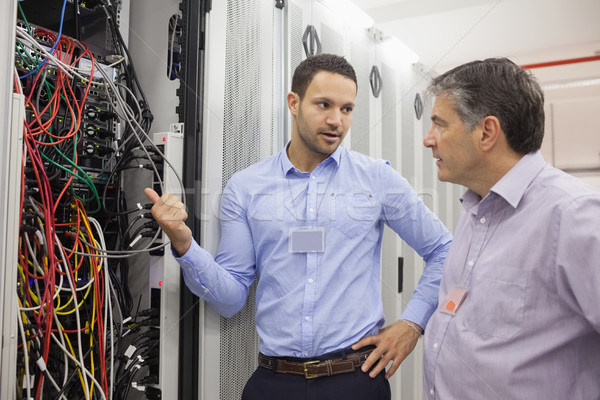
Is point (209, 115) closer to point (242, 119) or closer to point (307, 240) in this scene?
point (242, 119)

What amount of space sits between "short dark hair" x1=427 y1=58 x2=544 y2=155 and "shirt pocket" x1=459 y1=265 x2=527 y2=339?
30 centimetres

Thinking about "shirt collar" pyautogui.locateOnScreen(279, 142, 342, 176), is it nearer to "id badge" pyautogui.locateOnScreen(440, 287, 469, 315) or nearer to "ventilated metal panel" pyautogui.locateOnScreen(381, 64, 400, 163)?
"id badge" pyautogui.locateOnScreen(440, 287, 469, 315)

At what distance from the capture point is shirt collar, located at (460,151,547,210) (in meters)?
0.93

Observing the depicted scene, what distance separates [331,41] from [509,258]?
4.78ft

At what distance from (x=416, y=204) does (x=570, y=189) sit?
0.66 meters

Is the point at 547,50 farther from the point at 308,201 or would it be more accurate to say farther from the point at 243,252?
the point at 243,252

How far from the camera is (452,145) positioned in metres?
1.06

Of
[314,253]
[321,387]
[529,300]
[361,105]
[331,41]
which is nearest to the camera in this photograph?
[529,300]

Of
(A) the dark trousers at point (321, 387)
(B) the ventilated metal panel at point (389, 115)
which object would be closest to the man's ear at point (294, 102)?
(A) the dark trousers at point (321, 387)

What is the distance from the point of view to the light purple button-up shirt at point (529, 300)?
2.59 ft

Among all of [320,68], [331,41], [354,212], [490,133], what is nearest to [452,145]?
[490,133]

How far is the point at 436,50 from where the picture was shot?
302cm

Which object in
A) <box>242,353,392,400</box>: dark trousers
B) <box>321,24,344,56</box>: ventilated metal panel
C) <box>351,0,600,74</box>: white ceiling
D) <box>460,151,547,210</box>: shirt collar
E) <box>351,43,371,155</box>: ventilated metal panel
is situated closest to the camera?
<box>460,151,547,210</box>: shirt collar

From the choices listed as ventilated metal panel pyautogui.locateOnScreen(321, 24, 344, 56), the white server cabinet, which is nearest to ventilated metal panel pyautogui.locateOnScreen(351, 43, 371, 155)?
ventilated metal panel pyautogui.locateOnScreen(321, 24, 344, 56)
